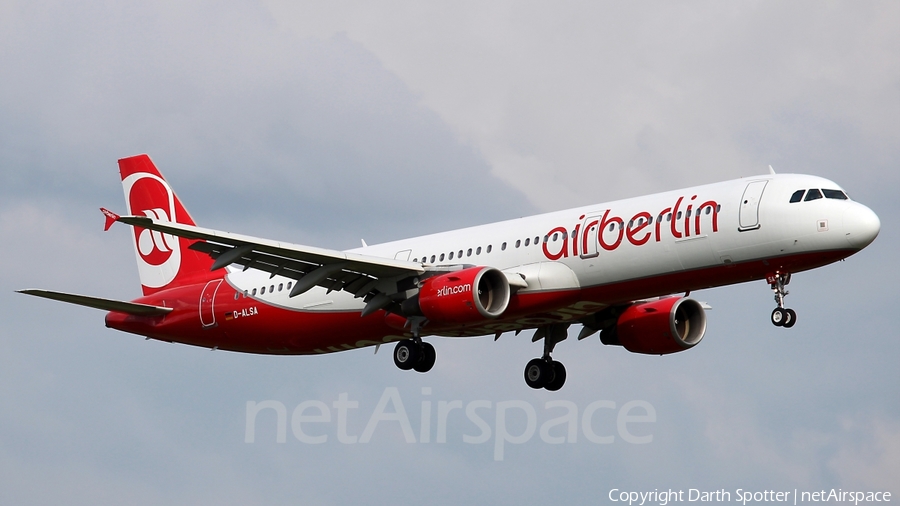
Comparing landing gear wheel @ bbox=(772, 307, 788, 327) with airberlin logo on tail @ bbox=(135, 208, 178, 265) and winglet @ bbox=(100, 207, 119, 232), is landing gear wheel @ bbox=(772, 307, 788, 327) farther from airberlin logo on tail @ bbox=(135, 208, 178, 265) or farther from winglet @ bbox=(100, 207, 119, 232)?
airberlin logo on tail @ bbox=(135, 208, 178, 265)

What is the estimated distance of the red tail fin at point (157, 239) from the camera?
170 feet

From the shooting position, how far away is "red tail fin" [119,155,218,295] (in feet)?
170

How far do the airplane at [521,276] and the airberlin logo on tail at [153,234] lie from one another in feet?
0.72

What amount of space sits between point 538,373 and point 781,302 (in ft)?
37.1

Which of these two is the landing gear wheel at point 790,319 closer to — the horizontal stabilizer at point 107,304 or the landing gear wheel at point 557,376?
the landing gear wheel at point 557,376

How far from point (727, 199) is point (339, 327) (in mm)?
14105

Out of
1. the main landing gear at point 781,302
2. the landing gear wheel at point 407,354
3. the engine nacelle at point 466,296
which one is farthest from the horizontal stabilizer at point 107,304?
the main landing gear at point 781,302

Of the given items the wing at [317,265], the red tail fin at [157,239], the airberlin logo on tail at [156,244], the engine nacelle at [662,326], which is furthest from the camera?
the airberlin logo on tail at [156,244]

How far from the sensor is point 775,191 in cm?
3894

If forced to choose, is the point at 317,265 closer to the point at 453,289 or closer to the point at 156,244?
the point at 453,289

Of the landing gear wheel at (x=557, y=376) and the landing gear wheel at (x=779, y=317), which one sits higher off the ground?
the landing gear wheel at (x=557, y=376)

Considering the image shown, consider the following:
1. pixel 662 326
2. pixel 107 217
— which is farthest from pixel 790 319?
pixel 107 217

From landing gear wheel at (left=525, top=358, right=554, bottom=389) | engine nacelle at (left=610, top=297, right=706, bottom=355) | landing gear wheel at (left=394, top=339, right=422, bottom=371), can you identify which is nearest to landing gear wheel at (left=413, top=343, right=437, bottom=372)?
landing gear wheel at (left=394, top=339, right=422, bottom=371)

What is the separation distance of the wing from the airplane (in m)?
0.05
